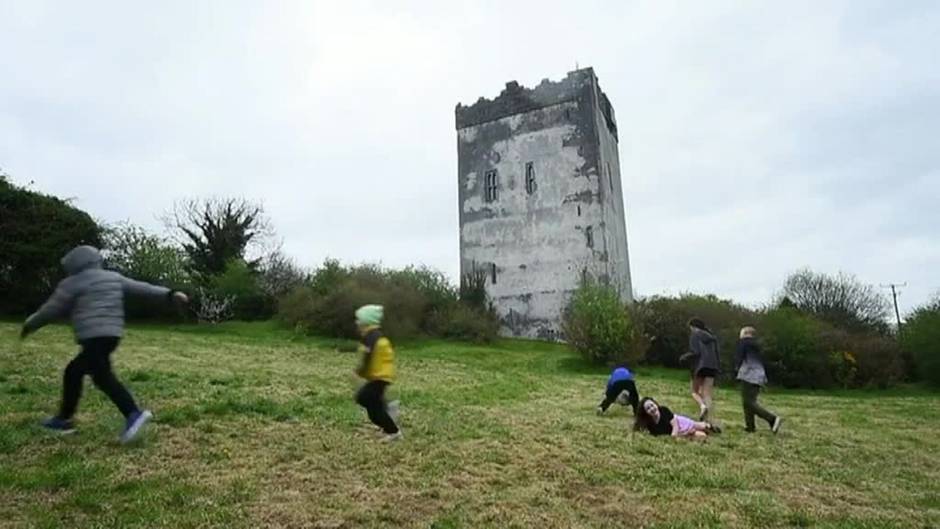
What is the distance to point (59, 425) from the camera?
920 centimetres

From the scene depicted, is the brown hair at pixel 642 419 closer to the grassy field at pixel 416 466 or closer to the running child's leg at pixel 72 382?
the grassy field at pixel 416 466

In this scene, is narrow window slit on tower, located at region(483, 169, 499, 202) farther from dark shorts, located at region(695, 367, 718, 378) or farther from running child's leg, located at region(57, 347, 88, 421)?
running child's leg, located at region(57, 347, 88, 421)

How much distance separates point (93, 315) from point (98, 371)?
63 centimetres

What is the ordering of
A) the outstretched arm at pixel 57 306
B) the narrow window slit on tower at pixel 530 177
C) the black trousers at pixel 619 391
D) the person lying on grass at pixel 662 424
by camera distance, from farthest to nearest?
the narrow window slit on tower at pixel 530 177 < the black trousers at pixel 619 391 < the person lying on grass at pixel 662 424 < the outstretched arm at pixel 57 306

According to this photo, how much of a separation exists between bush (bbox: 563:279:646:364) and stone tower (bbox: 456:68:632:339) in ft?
57.4

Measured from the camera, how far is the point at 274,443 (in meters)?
9.90

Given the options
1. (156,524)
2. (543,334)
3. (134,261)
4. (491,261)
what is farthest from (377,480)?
(491,261)

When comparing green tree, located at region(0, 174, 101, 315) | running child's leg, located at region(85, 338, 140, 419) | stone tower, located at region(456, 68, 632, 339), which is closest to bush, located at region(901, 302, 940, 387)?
stone tower, located at region(456, 68, 632, 339)

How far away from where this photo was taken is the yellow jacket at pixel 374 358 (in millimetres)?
9906

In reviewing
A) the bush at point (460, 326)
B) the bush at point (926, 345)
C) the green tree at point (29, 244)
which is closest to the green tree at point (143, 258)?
the green tree at point (29, 244)

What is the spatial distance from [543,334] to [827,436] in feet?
124

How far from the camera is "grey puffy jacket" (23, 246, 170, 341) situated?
Answer: 8305 mm

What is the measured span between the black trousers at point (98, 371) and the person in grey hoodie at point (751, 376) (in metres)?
10.3

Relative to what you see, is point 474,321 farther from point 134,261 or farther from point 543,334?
point 134,261
